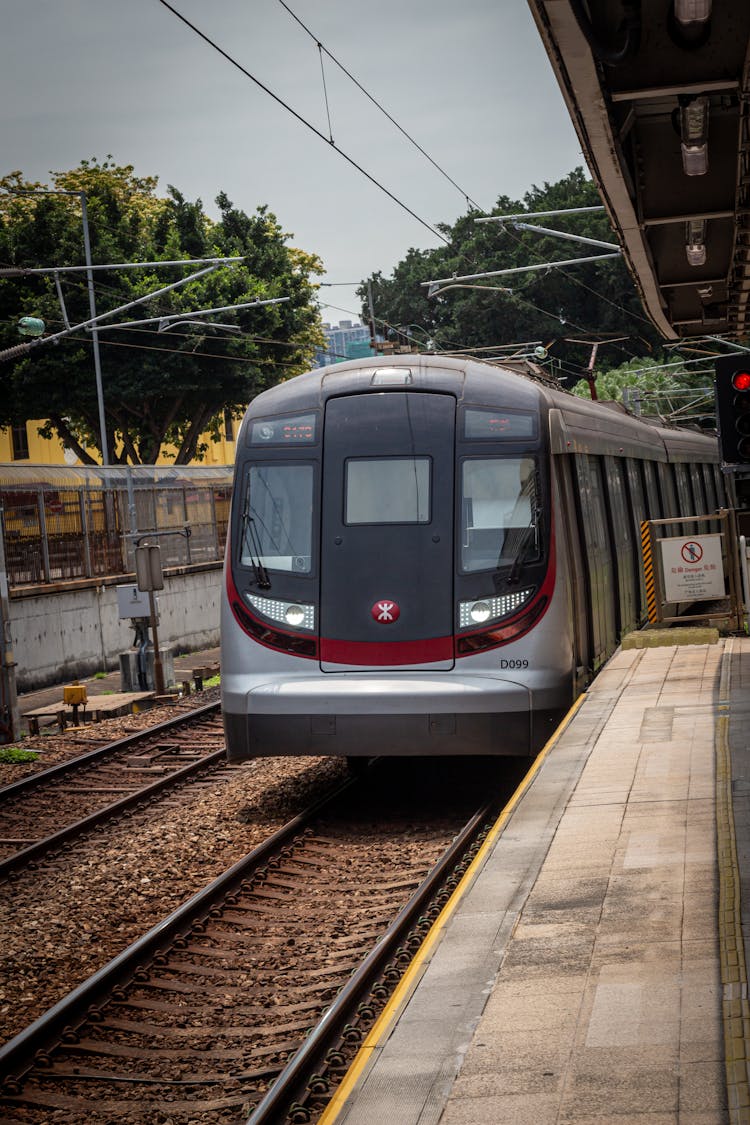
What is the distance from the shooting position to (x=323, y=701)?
10.4 m

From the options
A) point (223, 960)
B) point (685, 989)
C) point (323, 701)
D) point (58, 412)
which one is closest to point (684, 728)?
point (323, 701)

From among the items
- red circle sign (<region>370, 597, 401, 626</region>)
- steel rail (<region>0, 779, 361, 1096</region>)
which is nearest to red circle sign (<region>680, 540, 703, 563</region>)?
red circle sign (<region>370, 597, 401, 626</region>)

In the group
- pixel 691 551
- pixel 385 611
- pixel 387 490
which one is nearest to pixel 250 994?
pixel 385 611

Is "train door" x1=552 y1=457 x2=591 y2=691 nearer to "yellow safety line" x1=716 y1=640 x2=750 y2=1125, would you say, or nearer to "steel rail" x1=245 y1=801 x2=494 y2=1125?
"yellow safety line" x1=716 y1=640 x2=750 y2=1125

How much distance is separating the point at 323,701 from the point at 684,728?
2863 millimetres

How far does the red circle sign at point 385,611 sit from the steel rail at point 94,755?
4762 millimetres

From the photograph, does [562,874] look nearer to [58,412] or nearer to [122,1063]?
[122,1063]

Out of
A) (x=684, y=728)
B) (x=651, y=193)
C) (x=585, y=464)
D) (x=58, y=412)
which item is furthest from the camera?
(x=58, y=412)

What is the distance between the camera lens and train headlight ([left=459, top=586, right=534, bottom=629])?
10500mm

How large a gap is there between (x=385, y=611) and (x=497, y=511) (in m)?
1.16

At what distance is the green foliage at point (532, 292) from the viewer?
5612 centimetres

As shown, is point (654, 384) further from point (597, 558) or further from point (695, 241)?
point (695, 241)

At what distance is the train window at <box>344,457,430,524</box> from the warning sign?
869 cm

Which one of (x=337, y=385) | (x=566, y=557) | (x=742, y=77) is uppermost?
(x=742, y=77)
